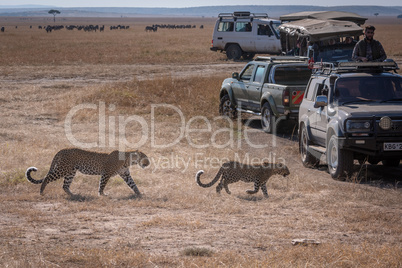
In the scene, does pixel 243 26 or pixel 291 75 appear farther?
pixel 243 26

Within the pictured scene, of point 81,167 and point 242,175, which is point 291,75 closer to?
point 242,175

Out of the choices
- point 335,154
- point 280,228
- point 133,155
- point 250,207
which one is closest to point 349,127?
point 335,154

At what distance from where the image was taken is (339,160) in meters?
9.50

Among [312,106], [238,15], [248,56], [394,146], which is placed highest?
[238,15]

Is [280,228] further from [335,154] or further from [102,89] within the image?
[102,89]

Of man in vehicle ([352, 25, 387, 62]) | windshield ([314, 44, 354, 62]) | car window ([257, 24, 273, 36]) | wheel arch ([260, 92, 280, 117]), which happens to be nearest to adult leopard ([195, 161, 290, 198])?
man in vehicle ([352, 25, 387, 62])

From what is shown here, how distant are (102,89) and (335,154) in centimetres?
1245

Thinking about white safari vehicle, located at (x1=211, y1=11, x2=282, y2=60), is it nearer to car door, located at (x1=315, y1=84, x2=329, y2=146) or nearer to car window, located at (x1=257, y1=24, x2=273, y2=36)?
car window, located at (x1=257, y1=24, x2=273, y2=36)

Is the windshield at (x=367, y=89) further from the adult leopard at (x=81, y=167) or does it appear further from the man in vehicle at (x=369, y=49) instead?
the adult leopard at (x=81, y=167)

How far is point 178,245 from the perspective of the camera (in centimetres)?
645

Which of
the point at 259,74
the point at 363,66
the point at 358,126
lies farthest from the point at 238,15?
the point at 358,126

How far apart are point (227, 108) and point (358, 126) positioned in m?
7.37

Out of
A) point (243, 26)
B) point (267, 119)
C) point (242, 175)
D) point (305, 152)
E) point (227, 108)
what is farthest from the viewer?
point (243, 26)

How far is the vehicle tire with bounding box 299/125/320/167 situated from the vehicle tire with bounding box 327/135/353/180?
3.44 ft
